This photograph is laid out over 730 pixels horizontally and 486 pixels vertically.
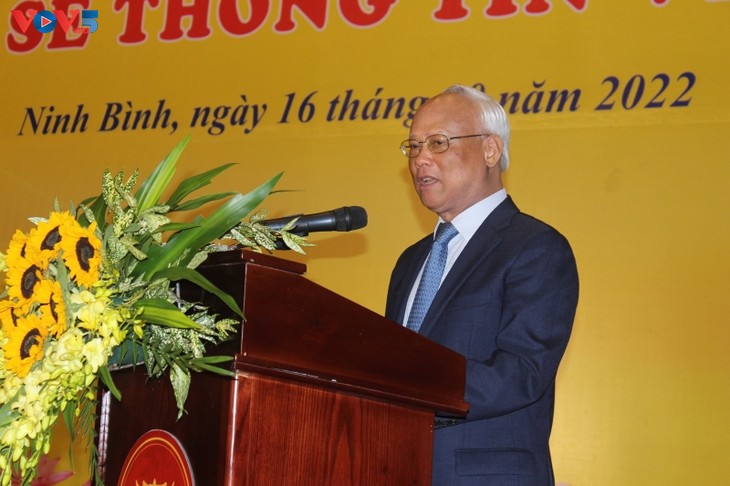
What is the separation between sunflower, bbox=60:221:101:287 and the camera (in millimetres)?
1259

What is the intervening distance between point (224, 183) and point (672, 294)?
1689mm

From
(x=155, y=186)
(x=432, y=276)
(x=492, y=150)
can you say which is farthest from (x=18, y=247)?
(x=492, y=150)

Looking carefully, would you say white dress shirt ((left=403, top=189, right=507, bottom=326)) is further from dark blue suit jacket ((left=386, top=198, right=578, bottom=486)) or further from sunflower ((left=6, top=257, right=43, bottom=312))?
sunflower ((left=6, top=257, right=43, bottom=312))

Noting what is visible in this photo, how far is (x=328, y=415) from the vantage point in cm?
137

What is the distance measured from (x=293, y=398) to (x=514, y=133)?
2345 millimetres

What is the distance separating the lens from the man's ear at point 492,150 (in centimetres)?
235

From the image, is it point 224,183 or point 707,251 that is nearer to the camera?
point 707,251

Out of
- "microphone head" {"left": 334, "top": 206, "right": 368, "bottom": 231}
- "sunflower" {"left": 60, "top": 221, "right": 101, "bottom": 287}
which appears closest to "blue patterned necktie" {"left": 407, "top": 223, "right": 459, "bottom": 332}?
"microphone head" {"left": 334, "top": 206, "right": 368, "bottom": 231}

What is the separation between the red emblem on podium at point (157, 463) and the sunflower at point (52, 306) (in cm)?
21

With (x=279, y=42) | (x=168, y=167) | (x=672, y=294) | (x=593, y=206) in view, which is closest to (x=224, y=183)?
(x=279, y=42)

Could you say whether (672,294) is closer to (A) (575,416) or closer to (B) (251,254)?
(A) (575,416)

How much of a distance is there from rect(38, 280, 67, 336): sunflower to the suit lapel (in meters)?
0.87

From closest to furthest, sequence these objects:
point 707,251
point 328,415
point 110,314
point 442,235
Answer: point 110,314, point 328,415, point 442,235, point 707,251

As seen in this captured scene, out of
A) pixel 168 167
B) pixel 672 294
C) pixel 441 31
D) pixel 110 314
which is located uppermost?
pixel 441 31
